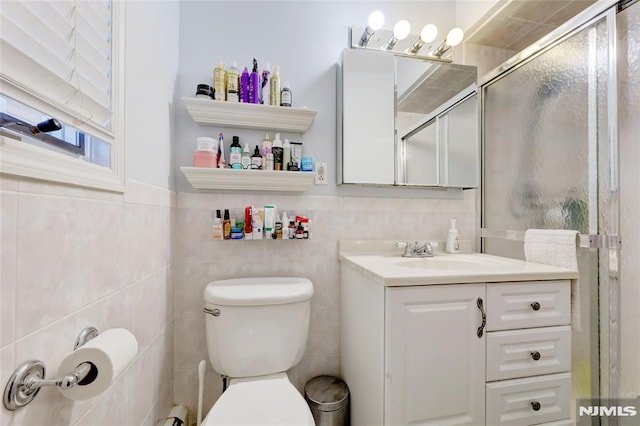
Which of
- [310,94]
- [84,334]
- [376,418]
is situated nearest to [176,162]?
[310,94]

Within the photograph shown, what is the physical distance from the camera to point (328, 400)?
1.20 metres

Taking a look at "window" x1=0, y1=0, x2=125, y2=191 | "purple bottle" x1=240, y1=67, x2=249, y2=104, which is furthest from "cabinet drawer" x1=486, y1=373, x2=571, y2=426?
"purple bottle" x1=240, y1=67, x2=249, y2=104

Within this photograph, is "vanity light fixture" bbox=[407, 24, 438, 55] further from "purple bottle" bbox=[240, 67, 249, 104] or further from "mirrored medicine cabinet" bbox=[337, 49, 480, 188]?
"purple bottle" bbox=[240, 67, 249, 104]

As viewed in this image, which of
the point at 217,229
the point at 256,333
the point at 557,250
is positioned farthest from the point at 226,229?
the point at 557,250

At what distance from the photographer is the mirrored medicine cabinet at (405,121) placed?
1394 millimetres

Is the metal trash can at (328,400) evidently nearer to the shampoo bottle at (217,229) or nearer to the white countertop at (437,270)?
the white countertop at (437,270)

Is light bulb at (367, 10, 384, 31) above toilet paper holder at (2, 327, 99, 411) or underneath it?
above

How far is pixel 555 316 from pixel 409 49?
1.44 m

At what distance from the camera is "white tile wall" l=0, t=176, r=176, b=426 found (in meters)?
0.44

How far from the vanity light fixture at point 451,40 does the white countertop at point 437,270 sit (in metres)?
1.15

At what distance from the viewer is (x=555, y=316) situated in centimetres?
100

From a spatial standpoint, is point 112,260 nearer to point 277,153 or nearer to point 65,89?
point 65,89

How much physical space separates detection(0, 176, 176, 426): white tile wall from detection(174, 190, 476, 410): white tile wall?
210 millimetres

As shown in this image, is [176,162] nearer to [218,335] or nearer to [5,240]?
[218,335]
